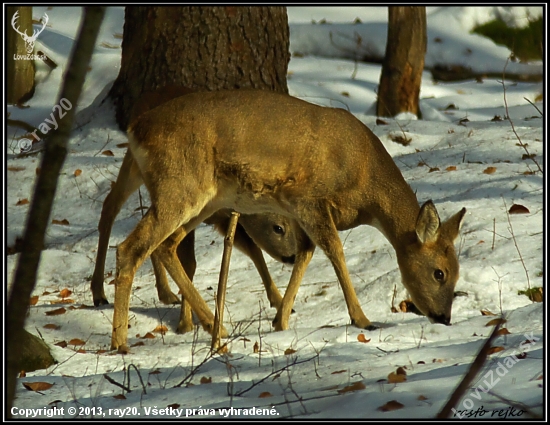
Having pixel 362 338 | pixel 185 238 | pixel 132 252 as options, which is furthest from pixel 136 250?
pixel 362 338

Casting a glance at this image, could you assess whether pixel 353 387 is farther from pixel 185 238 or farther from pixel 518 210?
pixel 518 210

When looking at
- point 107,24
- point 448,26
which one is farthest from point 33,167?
point 448,26

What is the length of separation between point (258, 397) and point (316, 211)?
289 cm

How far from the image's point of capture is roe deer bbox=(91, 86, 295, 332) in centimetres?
793

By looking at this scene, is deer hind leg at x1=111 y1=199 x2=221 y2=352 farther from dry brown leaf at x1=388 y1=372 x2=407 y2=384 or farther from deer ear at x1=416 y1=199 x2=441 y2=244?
dry brown leaf at x1=388 y1=372 x2=407 y2=384

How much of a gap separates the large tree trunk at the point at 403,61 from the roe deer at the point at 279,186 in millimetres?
5966

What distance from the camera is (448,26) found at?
2053 centimetres

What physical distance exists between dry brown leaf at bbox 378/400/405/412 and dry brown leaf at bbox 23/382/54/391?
2316 mm

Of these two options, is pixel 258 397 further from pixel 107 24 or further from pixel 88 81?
pixel 107 24

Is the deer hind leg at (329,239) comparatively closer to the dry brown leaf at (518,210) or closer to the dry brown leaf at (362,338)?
the dry brown leaf at (362,338)

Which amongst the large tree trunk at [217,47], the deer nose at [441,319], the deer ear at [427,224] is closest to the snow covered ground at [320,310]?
the deer nose at [441,319]

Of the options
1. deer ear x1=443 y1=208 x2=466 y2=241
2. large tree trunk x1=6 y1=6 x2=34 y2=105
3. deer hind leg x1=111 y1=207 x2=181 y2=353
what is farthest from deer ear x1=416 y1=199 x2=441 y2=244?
large tree trunk x1=6 y1=6 x2=34 y2=105

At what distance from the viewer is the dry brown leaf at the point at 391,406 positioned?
156 inches

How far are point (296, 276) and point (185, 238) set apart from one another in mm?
1280
